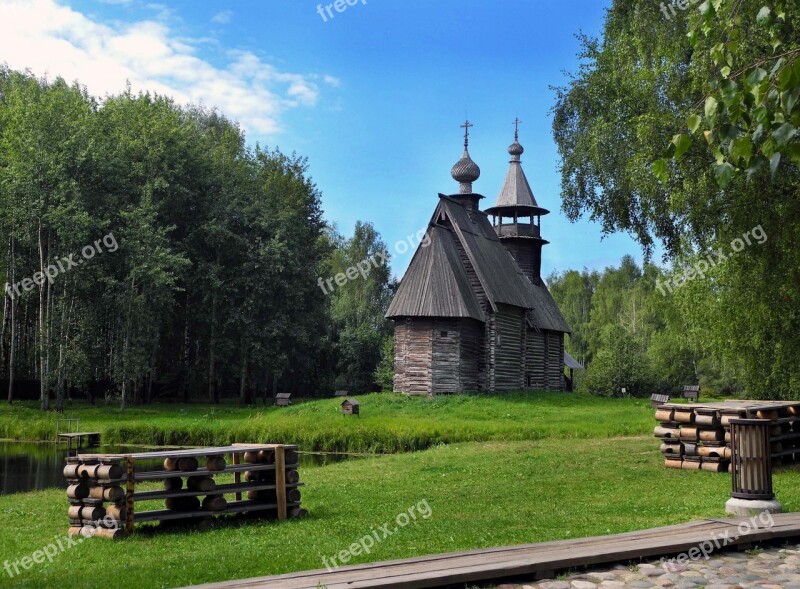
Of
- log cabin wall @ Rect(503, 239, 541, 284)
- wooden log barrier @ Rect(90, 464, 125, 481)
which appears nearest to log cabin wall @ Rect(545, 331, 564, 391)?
log cabin wall @ Rect(503, 239, 541, 284)

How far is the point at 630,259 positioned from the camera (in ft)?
289

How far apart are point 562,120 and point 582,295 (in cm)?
6507

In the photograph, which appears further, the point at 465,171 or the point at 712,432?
the point at 465,171

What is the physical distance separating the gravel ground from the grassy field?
15575mm

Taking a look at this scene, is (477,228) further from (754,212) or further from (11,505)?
(11,505)

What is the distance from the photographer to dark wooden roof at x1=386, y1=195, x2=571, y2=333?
3578 centimetres

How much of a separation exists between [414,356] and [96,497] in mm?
26508

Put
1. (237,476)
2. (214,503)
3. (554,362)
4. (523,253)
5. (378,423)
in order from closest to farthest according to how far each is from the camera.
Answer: (214,503) → (237,476) → (378,423) → (523,253) → (554,362)

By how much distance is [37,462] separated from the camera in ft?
73.6

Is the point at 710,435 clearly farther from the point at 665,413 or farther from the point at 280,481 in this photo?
the point at 280,481

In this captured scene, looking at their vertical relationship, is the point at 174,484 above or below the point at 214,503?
above

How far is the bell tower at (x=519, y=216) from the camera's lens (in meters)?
45.7

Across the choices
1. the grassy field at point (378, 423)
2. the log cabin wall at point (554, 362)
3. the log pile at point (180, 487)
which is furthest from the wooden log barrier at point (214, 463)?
the log cabin wall at point (554, 362)

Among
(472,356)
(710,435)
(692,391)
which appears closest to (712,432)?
(710,435)
